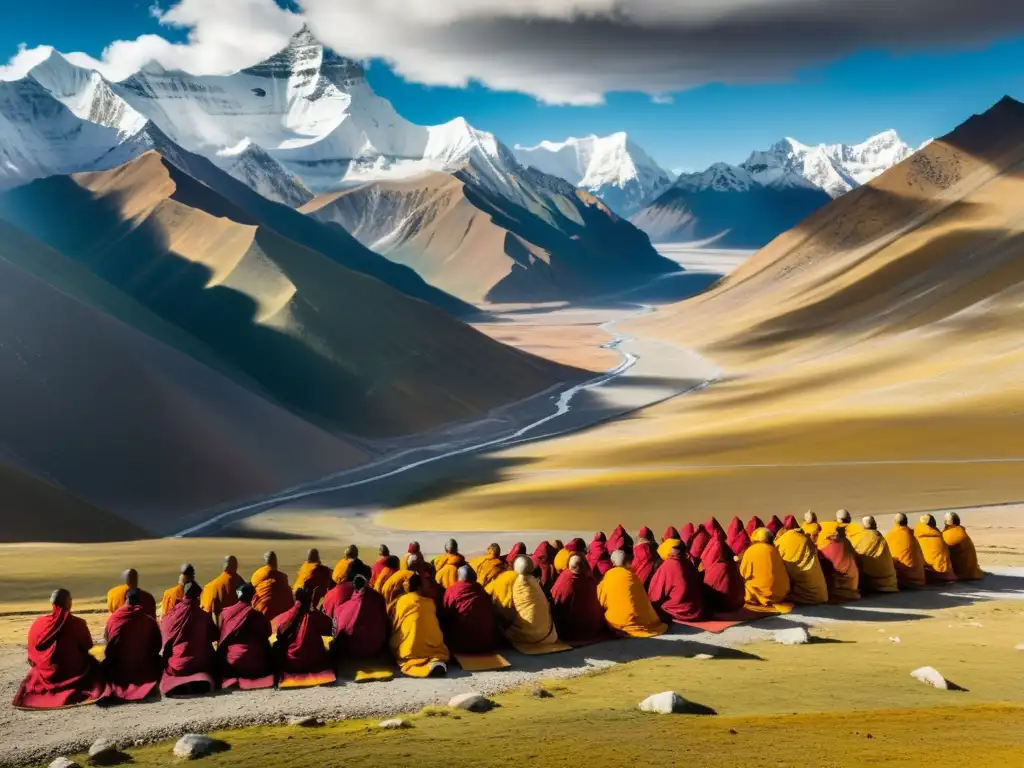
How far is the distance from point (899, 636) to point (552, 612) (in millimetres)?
5505

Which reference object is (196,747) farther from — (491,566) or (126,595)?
(491,566)

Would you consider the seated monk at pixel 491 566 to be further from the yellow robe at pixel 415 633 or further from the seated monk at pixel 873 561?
the seated monk at pixel 873 561

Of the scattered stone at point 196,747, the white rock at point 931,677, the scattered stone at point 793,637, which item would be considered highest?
the scattered stone at point 793,637

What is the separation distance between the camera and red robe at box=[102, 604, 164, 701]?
1373cm

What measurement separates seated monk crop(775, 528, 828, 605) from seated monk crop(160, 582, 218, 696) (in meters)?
10.2

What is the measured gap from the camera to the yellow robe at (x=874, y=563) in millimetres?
20297

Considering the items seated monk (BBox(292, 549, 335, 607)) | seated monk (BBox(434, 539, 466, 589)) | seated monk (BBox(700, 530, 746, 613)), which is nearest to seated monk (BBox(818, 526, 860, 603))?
seated monk (BBox(700, 530, 746, 613))

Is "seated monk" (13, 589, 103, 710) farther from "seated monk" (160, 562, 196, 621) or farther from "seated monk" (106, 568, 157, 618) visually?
"seated monk" (160, 562, 196, 621)

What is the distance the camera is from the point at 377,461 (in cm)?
6028

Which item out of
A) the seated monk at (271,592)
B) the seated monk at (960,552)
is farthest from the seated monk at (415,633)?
the seated monk at (960,552)

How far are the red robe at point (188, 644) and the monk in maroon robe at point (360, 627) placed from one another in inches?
69.1

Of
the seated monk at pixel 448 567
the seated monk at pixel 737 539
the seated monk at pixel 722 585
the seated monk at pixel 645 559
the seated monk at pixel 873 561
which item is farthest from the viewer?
the seated monk at pixel 737 539

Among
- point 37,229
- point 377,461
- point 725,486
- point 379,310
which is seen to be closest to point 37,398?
point 377,461

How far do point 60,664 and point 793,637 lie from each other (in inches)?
416
